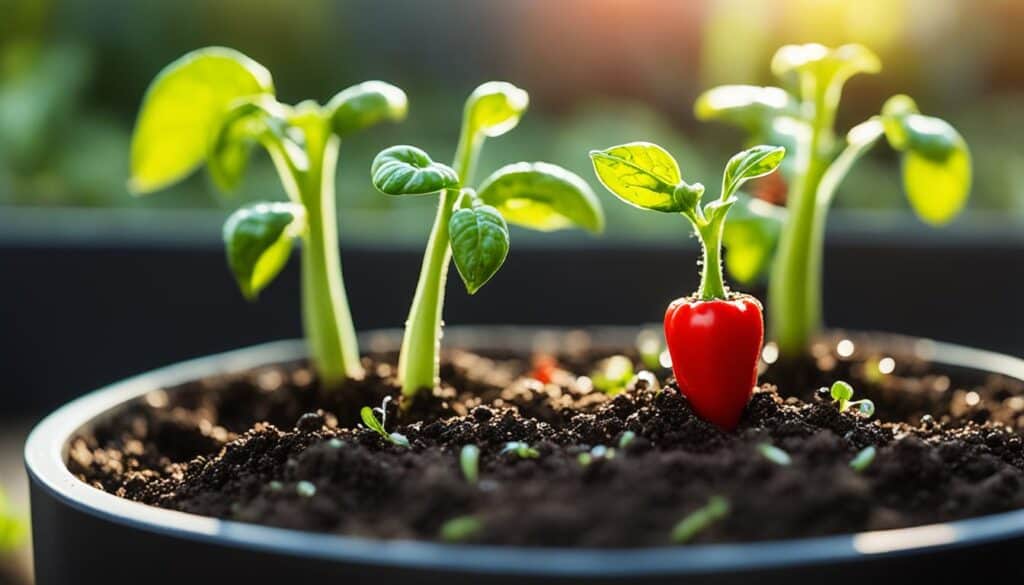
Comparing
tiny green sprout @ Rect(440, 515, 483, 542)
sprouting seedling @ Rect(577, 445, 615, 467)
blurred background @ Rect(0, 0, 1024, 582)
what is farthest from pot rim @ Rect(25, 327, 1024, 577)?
blurred background @ Rect(0, 0, 1024, 582)

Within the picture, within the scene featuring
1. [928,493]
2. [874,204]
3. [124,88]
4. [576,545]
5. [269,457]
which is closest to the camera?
[576,545]

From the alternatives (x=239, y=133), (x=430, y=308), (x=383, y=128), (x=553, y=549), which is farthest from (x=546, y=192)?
(x=383, y=128)

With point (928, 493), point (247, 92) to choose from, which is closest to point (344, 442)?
point (928, 493)

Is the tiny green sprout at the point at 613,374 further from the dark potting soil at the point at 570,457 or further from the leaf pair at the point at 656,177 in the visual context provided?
the leaf pair at the point at 656,177

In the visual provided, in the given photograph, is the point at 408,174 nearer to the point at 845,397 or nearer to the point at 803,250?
the point at 845,397

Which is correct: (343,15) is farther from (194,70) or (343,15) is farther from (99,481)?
Result: (99,481)

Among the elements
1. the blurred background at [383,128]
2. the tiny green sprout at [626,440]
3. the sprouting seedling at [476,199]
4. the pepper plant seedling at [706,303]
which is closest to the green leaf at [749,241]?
the sprouting seedling at [476,199]
